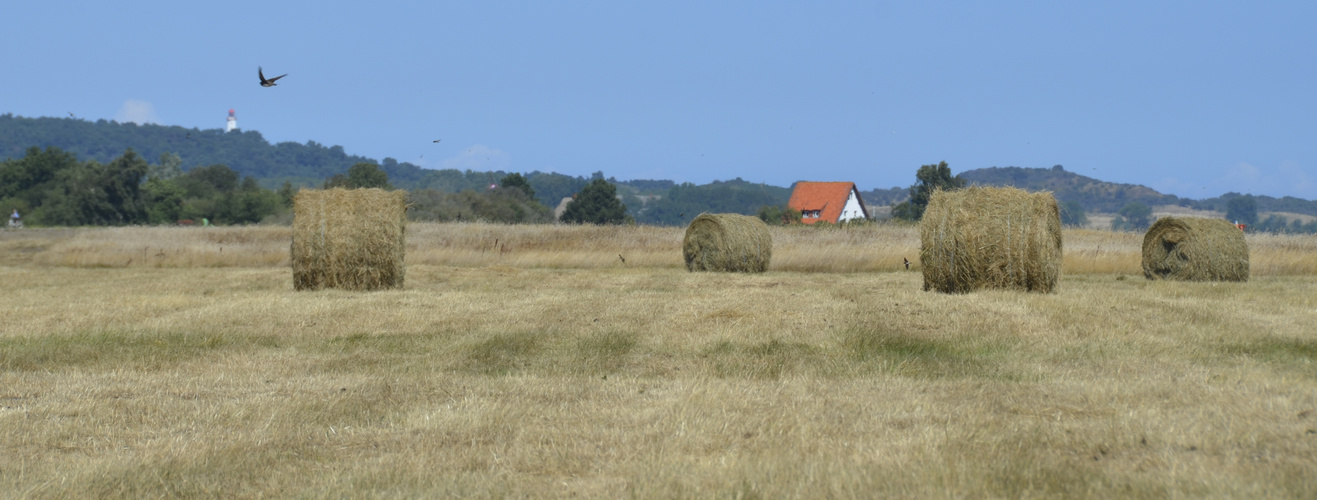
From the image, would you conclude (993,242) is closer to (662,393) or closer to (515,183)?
(662,393)

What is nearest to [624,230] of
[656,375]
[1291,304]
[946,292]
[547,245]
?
[547,245]

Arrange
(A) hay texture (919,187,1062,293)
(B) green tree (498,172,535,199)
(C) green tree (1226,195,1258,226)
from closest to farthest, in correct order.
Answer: (A) hay texture (919,187,1062,293) → (B) green tree (498,172,535,199) → (C) green tree (1226,195,1258,226)

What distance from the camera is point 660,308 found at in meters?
13.9

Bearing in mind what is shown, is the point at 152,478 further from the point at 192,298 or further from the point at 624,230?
the point at 624,230

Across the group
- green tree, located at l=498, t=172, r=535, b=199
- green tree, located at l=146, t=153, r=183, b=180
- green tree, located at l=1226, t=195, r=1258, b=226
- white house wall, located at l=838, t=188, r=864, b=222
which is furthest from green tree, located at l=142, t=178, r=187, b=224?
green tree, located at l=1226, t=195, r=1258, b=226

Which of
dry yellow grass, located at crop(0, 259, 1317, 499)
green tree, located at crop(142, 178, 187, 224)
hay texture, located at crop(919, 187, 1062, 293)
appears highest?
hay texture, located at crop(919, 187, 1062, 293)

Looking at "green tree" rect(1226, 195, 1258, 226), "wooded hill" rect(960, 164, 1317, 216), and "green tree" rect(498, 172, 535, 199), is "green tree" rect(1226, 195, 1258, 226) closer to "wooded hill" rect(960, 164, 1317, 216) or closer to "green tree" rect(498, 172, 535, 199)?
"wooded hill" rect(960, 164, 1317, 216)

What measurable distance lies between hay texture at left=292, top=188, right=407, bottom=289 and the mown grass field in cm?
105

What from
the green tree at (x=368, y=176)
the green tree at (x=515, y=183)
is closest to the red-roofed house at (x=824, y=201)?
the green tree at (x=515, y=183)

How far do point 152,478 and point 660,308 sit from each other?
8.77 meters

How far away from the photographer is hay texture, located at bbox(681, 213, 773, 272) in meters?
23.4

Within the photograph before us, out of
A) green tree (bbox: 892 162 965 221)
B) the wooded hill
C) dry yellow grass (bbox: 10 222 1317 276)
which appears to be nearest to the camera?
dry yellow grass (bbox: 10 222 1317 276)

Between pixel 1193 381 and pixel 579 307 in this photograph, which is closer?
pixel 1193 381

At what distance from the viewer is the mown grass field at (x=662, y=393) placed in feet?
17.7
